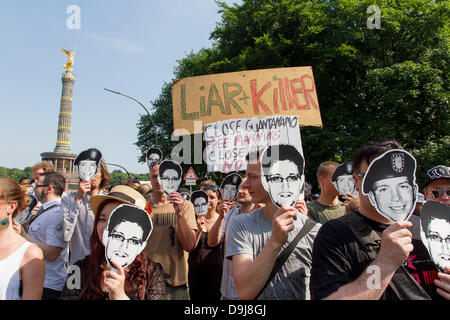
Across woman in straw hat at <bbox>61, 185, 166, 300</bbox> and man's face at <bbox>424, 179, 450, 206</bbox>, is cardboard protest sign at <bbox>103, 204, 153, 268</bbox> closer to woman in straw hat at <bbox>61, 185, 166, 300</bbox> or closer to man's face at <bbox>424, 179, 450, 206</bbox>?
woman in straw hat at <bbox>61, 185, 166, 300</bbox>

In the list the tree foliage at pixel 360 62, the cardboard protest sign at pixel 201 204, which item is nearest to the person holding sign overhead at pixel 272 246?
the cardboard protest sign at pixel 201 204

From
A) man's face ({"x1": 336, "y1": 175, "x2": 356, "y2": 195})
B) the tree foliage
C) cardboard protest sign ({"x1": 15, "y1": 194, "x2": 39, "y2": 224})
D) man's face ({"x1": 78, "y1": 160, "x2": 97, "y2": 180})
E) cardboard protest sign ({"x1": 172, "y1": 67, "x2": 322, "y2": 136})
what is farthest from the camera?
the tree foliage

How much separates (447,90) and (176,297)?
13508 millimetres

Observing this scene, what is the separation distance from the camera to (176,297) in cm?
334

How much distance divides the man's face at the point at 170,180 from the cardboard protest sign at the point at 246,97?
3759mm

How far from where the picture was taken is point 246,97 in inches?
301

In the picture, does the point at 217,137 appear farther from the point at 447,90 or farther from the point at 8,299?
the point at 447,90

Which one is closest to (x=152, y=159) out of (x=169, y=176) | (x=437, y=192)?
(x=169, y=176)

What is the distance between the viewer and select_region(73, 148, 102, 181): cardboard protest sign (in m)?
3.33

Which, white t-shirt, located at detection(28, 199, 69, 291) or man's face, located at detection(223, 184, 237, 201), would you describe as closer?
white t-shirt, located at detection(28, 199, 69, 291)

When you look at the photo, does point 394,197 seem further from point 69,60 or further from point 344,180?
point 69,60

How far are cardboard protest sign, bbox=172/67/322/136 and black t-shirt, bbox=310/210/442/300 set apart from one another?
18.9 ft

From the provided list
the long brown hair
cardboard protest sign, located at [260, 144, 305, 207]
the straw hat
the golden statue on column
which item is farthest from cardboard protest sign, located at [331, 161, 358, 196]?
the golden statue on column

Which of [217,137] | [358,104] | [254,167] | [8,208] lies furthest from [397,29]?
[8,208]
